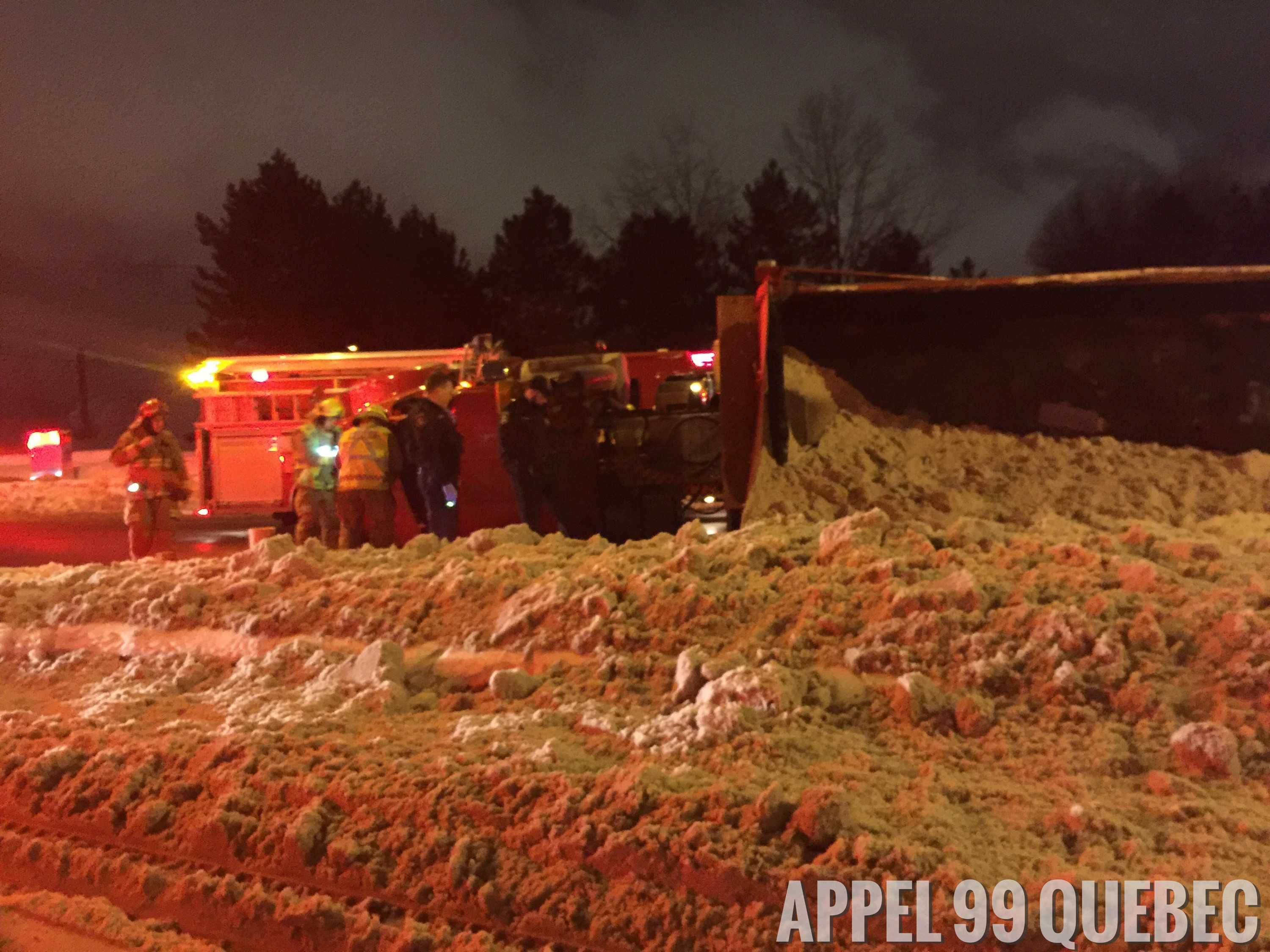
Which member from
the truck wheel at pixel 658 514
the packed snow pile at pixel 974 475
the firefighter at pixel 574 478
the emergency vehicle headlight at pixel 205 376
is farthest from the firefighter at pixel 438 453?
the emergency vehicle headlight at pixel 205 376

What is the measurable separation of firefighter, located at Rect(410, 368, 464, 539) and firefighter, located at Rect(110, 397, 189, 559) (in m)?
2.40

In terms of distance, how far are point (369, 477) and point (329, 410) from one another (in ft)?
4.20

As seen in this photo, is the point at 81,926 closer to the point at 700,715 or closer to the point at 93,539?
the point at 700,715

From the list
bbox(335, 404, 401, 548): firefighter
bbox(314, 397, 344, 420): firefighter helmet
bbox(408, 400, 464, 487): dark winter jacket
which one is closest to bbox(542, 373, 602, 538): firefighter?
bbox(408, 400, 464, 487): dark winter jacket

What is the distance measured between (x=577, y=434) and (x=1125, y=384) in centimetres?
408

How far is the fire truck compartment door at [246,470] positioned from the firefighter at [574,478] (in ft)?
16.4

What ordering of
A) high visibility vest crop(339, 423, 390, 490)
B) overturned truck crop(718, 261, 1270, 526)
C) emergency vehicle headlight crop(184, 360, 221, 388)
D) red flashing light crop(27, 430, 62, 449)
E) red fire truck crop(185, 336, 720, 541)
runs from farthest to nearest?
1. red flashing light crop(27, 430, 62, 449)
2. emergency vehicle headlight crop(184, 360, 221, 388)
3. red fire truck crop(185, 336, 720, 541)
4. high visibility vest crop(339, 423, 390, 490)
5. overturned truck crop(718, 261, 1270, 526)

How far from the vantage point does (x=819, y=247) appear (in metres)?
34.8

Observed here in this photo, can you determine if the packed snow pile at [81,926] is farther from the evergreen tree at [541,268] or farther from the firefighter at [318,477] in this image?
the evergreen tree at [541,268]

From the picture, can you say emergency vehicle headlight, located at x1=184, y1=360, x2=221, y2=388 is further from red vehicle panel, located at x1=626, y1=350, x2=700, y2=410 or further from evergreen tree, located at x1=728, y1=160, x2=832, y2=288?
evergreen tree, located at x1=728, y1=160, x2=832, y2=288

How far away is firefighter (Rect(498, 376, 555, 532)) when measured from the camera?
29.2 ft

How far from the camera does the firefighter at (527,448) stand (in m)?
8.90

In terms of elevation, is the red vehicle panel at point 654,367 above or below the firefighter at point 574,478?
above

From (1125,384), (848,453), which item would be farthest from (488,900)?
(1125,384)
